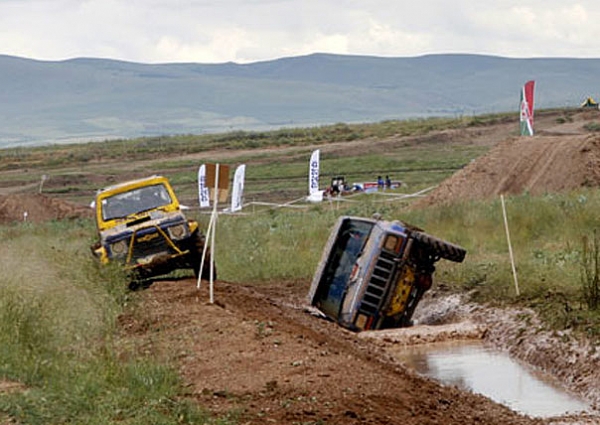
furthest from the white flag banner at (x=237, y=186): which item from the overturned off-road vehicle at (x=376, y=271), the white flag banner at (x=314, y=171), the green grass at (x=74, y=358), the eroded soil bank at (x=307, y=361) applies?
the green grass at (x=74, y=358)

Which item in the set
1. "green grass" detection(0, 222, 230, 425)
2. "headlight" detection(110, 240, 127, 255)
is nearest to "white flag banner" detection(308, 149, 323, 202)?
"headlight" detection(110, 240, 127, 255)

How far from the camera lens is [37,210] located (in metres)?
51.0

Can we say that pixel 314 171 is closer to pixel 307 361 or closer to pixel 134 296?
pixel 134 296

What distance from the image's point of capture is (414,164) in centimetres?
6969

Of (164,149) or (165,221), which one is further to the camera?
(164,149)

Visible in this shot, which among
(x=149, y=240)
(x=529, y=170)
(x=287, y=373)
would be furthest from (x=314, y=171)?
(x=287, y=373)

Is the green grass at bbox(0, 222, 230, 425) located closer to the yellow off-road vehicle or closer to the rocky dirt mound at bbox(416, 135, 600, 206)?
the yellow off-road vehicle

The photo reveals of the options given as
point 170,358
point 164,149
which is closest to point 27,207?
point 170,358

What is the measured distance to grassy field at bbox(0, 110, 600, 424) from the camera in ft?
37.3

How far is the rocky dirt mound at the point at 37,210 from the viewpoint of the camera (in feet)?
164

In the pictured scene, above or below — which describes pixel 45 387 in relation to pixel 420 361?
above

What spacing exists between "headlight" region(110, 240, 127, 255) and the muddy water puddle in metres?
5.28

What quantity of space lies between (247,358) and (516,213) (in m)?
14.5

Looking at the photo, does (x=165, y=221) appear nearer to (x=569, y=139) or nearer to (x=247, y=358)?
(x=247, y=358)
